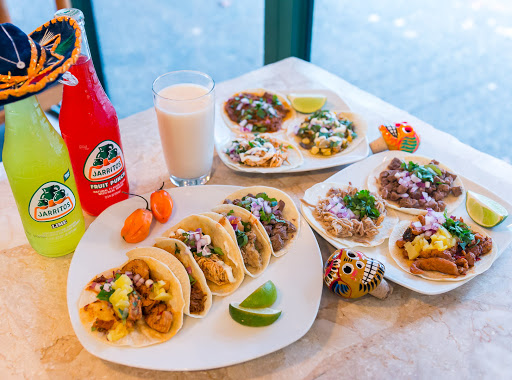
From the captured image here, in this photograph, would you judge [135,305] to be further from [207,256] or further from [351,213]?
[351,213]

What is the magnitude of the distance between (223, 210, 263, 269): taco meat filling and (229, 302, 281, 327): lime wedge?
0.30 m

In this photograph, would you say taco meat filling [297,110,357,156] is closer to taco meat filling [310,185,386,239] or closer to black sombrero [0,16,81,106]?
taco meat filling [310,185,386,239]

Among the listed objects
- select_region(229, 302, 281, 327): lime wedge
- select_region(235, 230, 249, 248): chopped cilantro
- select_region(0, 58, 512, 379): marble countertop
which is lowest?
select_region(0, 58, 512, 379): marble countertop

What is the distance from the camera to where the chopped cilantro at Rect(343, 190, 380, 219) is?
2.66 metres

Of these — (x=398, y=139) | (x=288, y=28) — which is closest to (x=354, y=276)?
(x=398, y=139)

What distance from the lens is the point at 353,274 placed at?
7.27 feet

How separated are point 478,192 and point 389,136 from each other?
65 centimetres

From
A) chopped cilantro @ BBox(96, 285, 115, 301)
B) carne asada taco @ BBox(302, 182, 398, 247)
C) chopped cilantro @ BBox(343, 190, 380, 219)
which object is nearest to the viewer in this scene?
chopped cilantro @ BBox(96, 285, 115, 301)

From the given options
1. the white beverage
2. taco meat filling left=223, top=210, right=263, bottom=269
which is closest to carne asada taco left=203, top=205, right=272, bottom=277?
taco meat filling left=223, top=210, right=263, bottom=269

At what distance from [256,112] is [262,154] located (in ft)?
1.86

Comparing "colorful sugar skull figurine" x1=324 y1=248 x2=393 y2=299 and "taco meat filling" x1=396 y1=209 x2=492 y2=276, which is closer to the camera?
"colorful sugar skull figurine" x1=324 y1=248 x2=393 y2=299

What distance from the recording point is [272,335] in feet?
6.79

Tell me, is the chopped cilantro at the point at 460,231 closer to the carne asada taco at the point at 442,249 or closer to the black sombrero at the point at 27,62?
the carne asada taco at the point at 442,249

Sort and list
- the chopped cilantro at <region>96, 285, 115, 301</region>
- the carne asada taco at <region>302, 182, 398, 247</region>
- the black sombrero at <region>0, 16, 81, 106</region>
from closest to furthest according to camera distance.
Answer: the black sombrero at <region>0, 16, 81, 106</region> → the chopped cilantro at <region>96, 285, 115, 301</region> → the carne asada taco at <region>302, 182, 398, 247</region>
